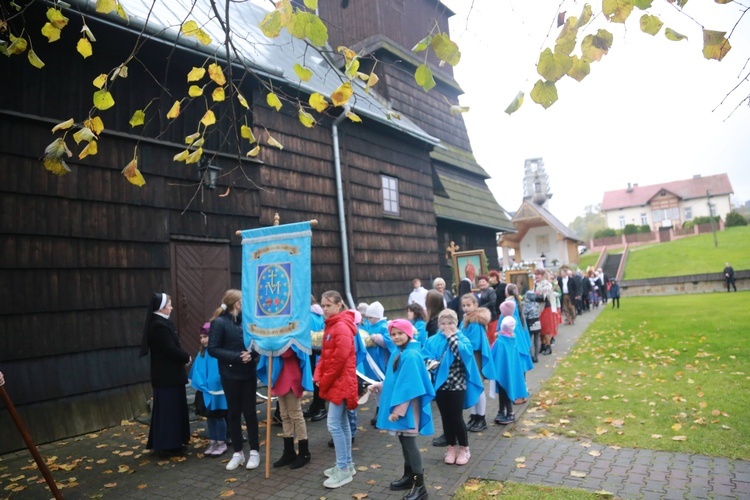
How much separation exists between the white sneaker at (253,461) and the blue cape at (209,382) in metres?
0.74

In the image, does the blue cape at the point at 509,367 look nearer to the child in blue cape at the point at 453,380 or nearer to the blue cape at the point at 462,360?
the blue cape at the point at 462,360

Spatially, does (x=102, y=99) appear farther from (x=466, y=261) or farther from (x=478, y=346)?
(x=466, y=261)

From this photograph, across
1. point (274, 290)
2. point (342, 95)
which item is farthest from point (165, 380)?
point (342, 95)

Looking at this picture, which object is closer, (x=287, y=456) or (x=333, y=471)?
(x=333, y=471)

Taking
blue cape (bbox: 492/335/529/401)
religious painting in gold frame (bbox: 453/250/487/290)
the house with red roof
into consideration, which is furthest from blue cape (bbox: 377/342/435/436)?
the house with red roof

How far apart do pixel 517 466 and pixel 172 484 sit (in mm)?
3480

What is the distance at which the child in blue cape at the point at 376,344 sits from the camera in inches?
251

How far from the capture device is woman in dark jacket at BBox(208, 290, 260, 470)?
5301 millimetres

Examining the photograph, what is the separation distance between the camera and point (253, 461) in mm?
5258

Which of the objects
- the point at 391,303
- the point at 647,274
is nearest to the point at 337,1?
the point at 391,303

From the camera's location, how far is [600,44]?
10.2 feet

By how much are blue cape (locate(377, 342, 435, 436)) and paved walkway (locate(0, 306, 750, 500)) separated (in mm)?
612

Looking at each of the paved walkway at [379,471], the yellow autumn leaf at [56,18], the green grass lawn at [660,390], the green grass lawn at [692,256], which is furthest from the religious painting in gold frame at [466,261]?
the green grass lawn at [692,256]

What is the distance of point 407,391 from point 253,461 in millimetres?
2088
